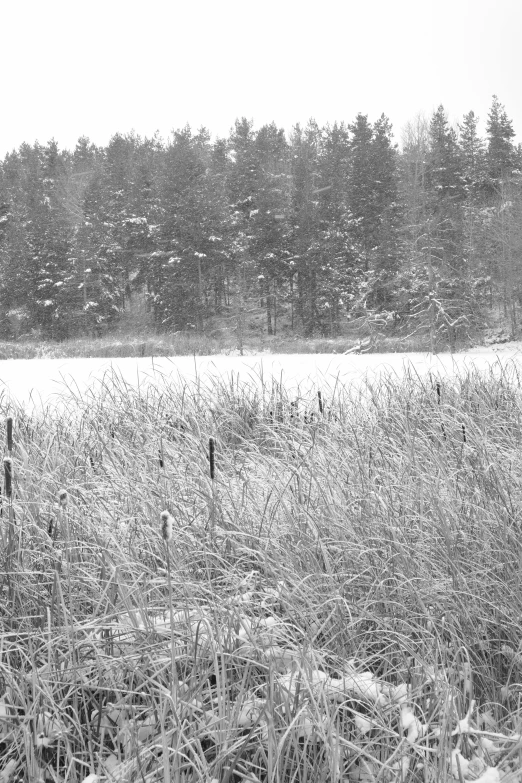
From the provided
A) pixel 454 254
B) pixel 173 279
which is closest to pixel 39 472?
pixel 454 254

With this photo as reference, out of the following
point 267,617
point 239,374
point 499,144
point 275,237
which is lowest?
point 267,617

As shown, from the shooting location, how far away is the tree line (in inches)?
1326

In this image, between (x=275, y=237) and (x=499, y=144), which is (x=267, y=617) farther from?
(x=499, y=144)

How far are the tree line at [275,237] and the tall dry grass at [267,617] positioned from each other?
27.0 meters

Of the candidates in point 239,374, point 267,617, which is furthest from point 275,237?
point 267,617

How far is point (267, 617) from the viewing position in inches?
94.9

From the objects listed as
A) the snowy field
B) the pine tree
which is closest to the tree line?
the pine tree

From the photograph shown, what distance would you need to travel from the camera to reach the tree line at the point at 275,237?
33.7 metres

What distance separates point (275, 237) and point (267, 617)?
35.3 m

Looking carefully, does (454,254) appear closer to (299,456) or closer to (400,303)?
(400,303)

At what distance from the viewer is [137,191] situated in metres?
42.1

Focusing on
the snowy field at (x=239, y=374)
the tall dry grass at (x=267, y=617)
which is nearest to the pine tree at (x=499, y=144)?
the snowy field at (x=239, y=374)

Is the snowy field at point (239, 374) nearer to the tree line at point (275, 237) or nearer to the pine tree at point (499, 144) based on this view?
the tree line at point (275, 237)

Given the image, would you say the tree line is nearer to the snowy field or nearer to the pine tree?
the pine tree
